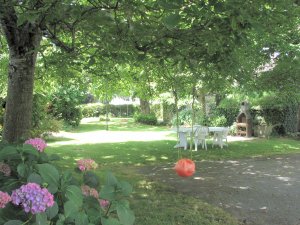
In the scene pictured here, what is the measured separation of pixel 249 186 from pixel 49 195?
7453 mm

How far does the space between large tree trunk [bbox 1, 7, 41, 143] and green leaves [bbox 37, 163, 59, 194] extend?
4349 millimetres

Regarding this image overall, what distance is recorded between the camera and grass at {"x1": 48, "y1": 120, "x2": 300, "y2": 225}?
6.03 metres

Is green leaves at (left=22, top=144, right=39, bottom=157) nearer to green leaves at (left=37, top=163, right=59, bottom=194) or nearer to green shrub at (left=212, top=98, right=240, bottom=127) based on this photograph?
green leaves at (left=37, top=163, right=59, bottom=194)

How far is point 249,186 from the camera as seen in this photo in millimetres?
8578

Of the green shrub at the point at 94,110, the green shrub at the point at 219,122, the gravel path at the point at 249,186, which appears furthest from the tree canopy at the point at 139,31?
the green shrub at the point at 94,110

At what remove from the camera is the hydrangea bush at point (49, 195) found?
1697mm

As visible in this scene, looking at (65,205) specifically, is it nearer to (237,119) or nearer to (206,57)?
(206,57)

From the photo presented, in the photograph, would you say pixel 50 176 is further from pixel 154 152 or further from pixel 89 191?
pixel 154 152

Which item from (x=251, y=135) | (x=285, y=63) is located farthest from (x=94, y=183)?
(x=251, y=135)

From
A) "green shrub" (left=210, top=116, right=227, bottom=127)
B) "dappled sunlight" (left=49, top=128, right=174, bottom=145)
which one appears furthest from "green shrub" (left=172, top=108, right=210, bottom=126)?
"dappled sunlight" (left=49, top=128, right=174, bottom=145)

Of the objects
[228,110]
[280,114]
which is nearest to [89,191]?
[280,114]

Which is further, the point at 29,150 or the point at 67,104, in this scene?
the point at 67,104

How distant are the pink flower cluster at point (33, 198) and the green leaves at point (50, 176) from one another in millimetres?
138

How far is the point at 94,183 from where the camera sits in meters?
2.40
